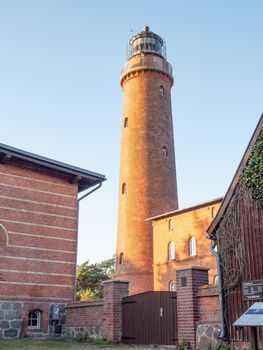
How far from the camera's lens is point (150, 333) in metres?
13.9

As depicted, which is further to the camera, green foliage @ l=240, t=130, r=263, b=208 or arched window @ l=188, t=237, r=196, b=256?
arched window @ l=188, t=237, r=196, b=256

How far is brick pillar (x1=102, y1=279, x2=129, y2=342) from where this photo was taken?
15078mm

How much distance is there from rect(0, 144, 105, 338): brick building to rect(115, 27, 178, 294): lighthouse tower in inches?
451

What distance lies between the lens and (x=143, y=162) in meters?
31.8

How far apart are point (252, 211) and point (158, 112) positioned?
21828 millimetres

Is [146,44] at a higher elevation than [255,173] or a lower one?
higher

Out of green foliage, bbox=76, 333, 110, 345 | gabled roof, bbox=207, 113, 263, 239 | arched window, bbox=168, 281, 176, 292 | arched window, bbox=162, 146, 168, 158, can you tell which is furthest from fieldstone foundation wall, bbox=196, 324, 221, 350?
arched window, bbox=162, 146, 168, 158

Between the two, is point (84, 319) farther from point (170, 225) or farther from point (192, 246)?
point (170, 225)

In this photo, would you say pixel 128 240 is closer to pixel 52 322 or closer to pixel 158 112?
pixel 158 112

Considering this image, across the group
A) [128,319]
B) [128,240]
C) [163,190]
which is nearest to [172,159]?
[163,190]

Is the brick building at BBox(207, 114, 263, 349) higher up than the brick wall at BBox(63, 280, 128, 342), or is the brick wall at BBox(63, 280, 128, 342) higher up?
the brick building at BBox(207, 114, 263, 349)

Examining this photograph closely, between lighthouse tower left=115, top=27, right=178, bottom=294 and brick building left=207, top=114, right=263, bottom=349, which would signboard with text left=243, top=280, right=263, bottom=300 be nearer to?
brick building left=207, top=114, right=263, bottom=349

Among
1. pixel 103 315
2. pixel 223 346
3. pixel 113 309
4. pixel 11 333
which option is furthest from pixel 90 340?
pixel 223 346

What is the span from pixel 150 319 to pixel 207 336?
97.7 inches
